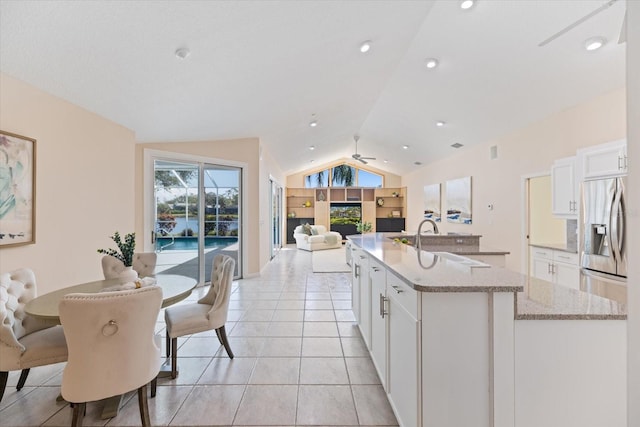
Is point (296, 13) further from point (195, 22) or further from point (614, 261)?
point (614, 261)

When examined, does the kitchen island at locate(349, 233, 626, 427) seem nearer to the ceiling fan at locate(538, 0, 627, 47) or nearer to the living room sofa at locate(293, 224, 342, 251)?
the ceiling fan at locate(538, 0, 627, 47)

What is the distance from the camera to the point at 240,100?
4035mm

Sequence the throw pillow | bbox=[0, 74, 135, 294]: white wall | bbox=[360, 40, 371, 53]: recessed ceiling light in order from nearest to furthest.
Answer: bbox=[0, 74, 135, 294]: white wall < bbox=[360, 40, 371, 53]: recessed ceiling light < the throw pillow

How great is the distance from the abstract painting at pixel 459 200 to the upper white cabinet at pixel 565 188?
8.68ft

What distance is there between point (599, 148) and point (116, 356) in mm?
4516

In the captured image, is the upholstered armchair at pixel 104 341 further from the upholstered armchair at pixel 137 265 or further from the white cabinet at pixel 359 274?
the white cabinet at pixel 359 274

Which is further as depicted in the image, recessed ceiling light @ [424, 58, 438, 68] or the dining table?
recessed ceiling light @ [424, 58, 438, 68]

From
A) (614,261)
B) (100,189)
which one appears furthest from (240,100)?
(614,261)

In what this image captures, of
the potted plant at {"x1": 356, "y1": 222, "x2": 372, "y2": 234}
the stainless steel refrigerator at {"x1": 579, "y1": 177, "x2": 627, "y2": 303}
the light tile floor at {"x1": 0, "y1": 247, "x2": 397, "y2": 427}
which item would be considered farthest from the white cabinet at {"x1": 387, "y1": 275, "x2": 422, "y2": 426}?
the potted plant at {"x1": 356, "y1": 222, "x2": 372, "y2": 234}

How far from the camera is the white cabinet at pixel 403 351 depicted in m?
1.47

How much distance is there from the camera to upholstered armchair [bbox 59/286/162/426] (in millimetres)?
1529

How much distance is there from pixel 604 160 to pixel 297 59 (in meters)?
3.36

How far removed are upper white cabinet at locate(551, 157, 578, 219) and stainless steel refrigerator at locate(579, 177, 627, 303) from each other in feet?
1.38

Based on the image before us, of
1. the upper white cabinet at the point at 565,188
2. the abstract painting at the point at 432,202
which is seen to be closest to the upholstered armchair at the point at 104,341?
the upper white cabinet at the point at 565,188
